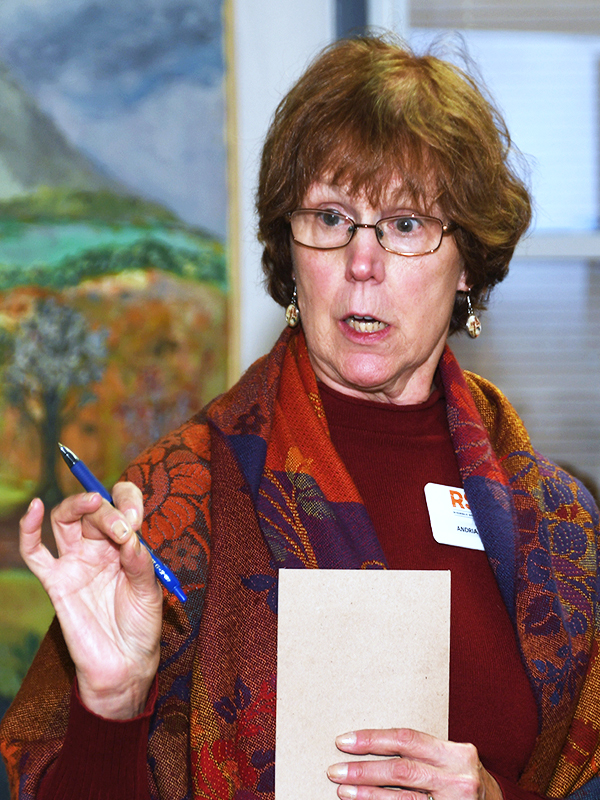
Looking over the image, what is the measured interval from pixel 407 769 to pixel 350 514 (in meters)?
0.40

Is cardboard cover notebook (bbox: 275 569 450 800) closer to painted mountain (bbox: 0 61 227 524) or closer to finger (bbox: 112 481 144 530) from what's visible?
finger (bbox: 112 481 144 530)

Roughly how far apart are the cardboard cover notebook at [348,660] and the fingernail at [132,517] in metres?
0.18

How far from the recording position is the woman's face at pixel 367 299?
4.82 feet

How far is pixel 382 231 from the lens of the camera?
1.48 m

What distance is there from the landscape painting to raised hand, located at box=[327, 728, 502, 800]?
1.51 metres

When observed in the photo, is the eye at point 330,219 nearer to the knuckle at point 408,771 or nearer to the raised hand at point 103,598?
the raised hand at point 103,598

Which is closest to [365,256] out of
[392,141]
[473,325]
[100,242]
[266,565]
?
[392,141]

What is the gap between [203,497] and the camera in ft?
4.52

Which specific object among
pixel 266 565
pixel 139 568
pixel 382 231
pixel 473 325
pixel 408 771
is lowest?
pixel 408 771

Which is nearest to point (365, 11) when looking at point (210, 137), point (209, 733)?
point (210, 137)

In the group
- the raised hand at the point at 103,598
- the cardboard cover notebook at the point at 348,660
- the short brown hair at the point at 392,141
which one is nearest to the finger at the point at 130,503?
the raised hand at the point at 103,598

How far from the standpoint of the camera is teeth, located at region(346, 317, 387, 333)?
1.50 metres

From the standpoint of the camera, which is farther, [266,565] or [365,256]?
[365,256]

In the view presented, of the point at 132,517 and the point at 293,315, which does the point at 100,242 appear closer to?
the point at 293,315
